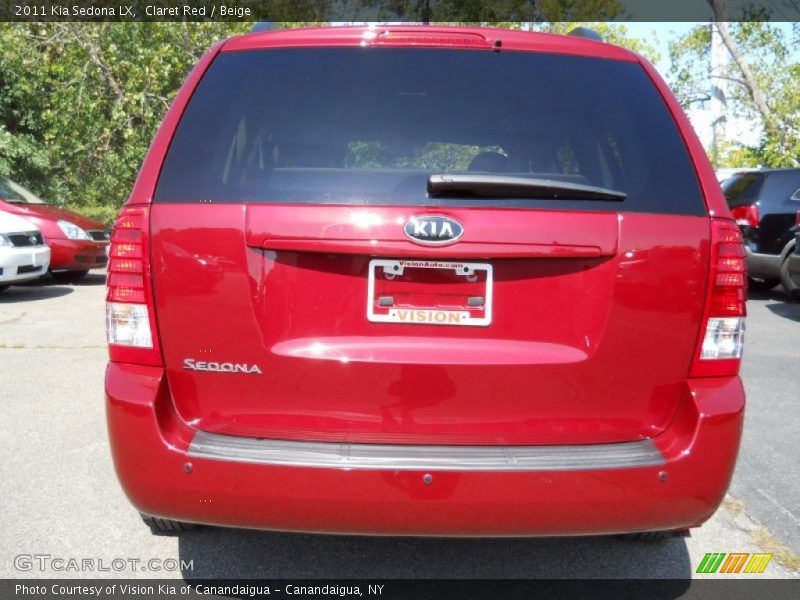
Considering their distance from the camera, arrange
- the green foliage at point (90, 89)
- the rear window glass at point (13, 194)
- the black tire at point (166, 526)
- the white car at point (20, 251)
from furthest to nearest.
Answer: the green foliage at point (90, 89)
the rear window glass at point (13, 194)
the white car at point (20, 251)
the black tire at point (166, 526)

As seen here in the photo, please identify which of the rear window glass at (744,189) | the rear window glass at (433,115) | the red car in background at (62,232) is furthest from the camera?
the rear window glass at (744,189)

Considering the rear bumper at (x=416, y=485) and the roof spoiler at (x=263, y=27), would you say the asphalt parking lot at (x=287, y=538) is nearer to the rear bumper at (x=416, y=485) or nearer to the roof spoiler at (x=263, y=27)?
the rear bumper at (x=416, y=485)

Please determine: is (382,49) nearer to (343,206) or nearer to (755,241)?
(343,206)

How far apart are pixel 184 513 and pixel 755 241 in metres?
10.5

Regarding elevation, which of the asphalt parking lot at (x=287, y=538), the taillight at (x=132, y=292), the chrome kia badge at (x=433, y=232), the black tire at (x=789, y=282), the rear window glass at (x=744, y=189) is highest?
the chrome kia badge at (x=433, y=232)

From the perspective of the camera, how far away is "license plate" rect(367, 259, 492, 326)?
7.87ft

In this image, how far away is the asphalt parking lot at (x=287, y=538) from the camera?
10.4 feet

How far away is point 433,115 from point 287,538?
184 cm

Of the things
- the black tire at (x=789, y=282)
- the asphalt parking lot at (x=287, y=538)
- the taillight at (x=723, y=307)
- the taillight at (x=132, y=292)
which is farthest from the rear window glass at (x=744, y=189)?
the taillight at (x=132, y=292)

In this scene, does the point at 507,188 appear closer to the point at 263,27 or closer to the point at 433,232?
the point at 433,232

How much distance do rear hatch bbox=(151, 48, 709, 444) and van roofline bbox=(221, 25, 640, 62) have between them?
49 centimetres

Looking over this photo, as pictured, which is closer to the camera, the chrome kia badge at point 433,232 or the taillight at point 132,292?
the chrome kia badge at point 433,232

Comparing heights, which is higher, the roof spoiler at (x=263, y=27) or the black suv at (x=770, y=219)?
the roof spoiler at (x=263, y=27)

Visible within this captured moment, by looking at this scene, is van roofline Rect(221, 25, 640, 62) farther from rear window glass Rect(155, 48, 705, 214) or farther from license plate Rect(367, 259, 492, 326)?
license plate Rect(367, 259, 492, 326)
